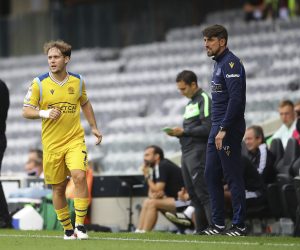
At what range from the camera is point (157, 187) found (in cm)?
1565

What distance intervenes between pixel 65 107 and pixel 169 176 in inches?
175

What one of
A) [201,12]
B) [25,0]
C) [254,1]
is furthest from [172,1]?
[25,0]

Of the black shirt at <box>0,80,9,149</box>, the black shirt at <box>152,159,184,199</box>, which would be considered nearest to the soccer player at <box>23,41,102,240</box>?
the black shirt at <box>0,80,9,149</box>

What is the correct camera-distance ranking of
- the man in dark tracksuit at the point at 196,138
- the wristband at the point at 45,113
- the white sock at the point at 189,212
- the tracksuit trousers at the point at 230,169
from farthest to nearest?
the white sock at the point at 189,212 → the man in dark tracksuit at the point at 196,138 → the tracksuit trousers at the point at 230,169 → the wristband at the point at 45,113

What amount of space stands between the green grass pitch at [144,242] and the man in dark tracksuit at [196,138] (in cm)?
131

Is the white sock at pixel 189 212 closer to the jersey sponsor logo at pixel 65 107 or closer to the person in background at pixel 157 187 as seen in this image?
the person in background at pixel 157 187

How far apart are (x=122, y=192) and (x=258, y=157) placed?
240 centimetres

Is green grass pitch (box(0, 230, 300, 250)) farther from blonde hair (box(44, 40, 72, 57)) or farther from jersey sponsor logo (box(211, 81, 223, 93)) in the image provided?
blonde hair (box(44, 40, 72, 57))

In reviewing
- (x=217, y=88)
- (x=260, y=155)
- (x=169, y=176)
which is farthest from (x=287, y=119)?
(x=217, y=88)

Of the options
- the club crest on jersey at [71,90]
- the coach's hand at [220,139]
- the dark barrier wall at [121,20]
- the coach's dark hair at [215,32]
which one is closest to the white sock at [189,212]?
the coach's hand at [220,139]

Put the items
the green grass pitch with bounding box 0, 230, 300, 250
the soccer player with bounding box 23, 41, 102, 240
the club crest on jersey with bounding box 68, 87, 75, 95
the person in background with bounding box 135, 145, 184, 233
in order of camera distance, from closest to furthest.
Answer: the green grass pitch with bounding box 0, 230, 300, 250
the soccer player with bounding box 23, 41, 102, 240
the club crest on jersey with bounding box 68, 87, 75, 95
the person in background with bounding box 135, 145, 184, 233

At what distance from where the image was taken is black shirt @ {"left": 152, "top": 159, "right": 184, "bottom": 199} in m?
15.8

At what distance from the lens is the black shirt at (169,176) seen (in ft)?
51.7

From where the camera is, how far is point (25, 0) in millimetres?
30547
